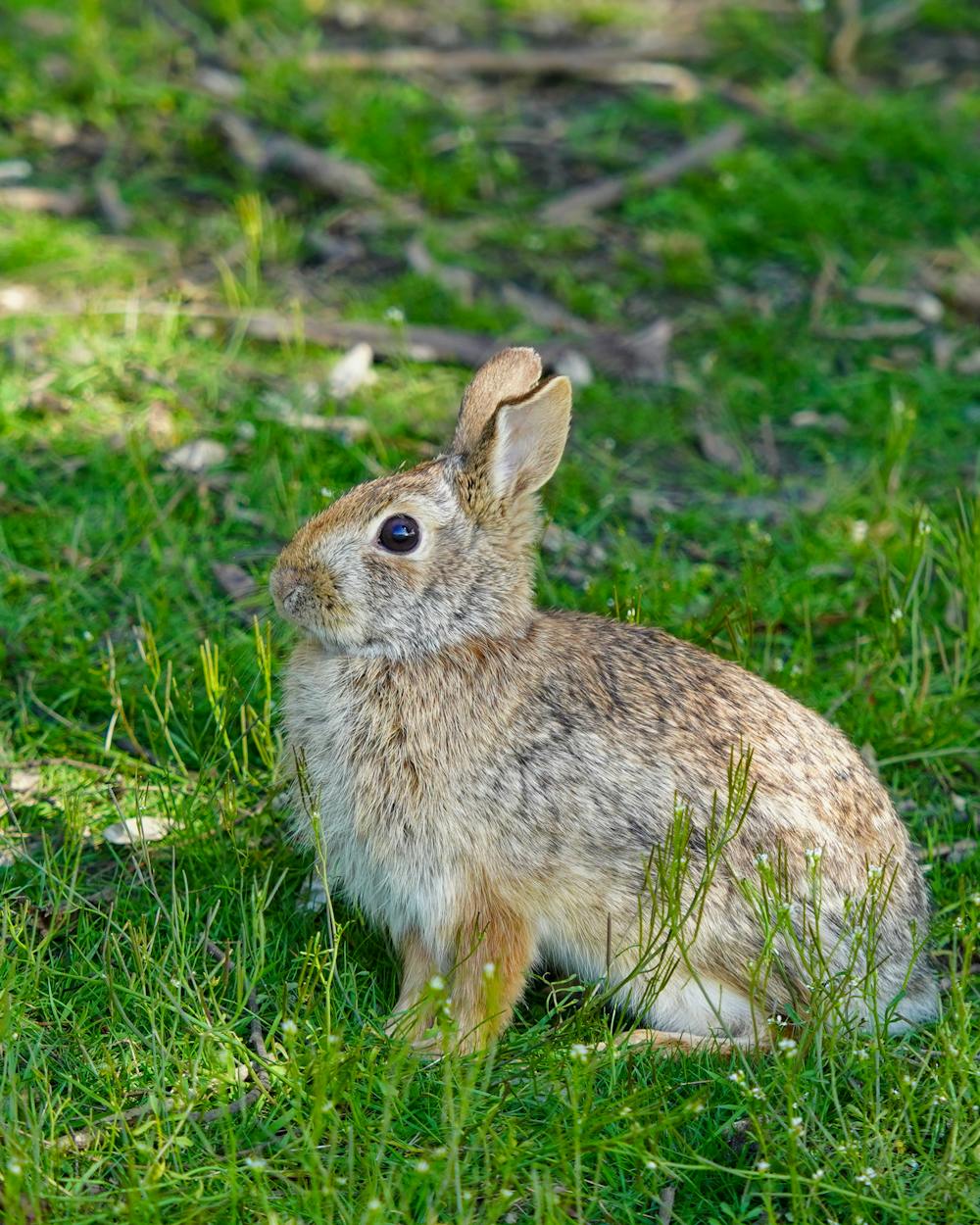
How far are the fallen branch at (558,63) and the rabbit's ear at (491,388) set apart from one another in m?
5.07

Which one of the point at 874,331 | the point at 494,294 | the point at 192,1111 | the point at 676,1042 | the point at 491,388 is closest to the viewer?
the point at 192,1111

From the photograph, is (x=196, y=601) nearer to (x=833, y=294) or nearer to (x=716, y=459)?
(x=716, y=459)

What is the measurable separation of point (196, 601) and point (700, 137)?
4.62 metres

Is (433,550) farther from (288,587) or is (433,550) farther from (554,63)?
(554,63)

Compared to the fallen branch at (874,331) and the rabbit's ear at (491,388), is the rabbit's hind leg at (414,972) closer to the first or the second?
the rabbit's ear at (491,388)

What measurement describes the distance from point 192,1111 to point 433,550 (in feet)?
4.92

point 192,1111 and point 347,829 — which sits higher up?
point 347,829

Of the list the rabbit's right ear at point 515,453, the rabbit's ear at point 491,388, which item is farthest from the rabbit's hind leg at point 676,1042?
the rabbit's ear at point 491,388

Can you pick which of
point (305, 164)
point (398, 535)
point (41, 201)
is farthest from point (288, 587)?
point (305, 164)

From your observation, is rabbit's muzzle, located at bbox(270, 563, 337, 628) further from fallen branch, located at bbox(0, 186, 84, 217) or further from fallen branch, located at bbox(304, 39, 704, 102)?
fallen branch, located at bbox(304, 39, 704, 102)

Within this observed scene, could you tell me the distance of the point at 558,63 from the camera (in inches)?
365

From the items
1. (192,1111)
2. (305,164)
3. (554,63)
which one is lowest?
(192,1111)

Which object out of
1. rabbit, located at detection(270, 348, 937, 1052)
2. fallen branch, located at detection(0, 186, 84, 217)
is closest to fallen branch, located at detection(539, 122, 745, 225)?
fallen branch, located at detection(0, 186, 84, 217)

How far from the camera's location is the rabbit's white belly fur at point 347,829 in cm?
400
